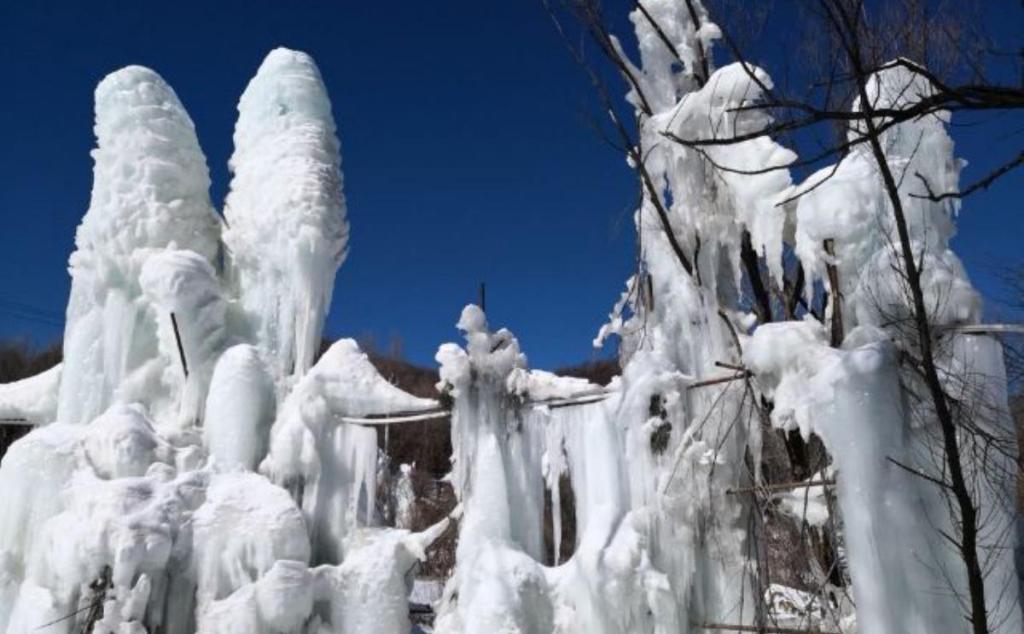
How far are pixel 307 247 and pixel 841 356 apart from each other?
418cm

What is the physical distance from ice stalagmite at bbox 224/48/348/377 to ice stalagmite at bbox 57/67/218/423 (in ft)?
1.27

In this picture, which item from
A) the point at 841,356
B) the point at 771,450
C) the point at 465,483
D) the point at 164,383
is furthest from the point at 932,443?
the point at 164,383

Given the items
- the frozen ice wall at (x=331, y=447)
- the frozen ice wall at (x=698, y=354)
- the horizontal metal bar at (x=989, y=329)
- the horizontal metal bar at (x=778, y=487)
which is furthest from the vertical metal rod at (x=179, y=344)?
the horizontal metal bar at (x=989, y=329)

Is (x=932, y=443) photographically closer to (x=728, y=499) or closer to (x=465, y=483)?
(x=728, y=499)

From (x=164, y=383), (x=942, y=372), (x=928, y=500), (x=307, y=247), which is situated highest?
(x=307, y=247)

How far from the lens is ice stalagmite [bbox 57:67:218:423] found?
6605mm

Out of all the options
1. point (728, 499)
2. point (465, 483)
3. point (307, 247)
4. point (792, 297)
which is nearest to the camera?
→ point (728, 499)

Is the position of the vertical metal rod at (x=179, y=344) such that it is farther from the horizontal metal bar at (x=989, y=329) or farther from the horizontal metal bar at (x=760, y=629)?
the horizontal metal bar at (x=989, y=329)

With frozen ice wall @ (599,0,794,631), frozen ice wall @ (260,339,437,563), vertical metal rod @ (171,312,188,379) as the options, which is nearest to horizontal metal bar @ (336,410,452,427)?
frozen ice wall @ (260,339,437,563)

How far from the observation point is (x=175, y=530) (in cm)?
528

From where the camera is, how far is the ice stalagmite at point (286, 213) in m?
6.58

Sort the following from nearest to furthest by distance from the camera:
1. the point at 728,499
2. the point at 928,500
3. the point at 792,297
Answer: the point at 928,500 < the point at 728,499 < the point at 792,297

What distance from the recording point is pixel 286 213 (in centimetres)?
664

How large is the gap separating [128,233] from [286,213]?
126 cm
